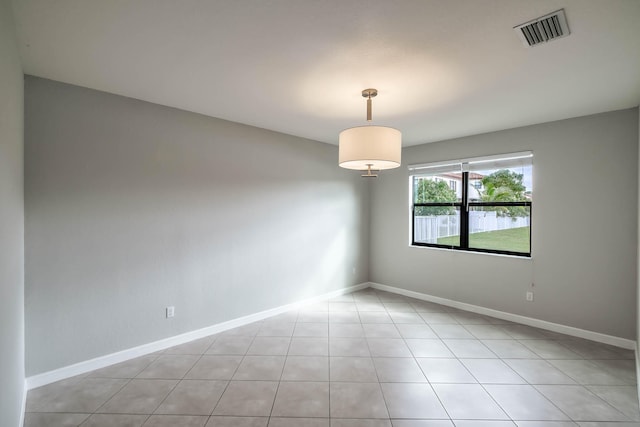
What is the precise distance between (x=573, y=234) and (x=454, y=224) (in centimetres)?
139

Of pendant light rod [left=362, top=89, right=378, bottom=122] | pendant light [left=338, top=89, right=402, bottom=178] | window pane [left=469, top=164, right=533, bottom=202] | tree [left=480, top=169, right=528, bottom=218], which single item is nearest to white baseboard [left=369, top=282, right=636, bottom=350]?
tree [left=480, top=169, right=528, bottom=218]

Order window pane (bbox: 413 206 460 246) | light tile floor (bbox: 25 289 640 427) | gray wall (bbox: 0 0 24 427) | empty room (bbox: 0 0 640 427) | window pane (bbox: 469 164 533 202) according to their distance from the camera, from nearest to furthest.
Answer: gray wall (bbox: 0 0 24 427) → empty room (bbox: 0 0 640 427) → light tile floor (bbox: 25 289 640 427) → window pane (bbox: 469 164 533 202) → window pane (bbox: 413 206 460 246)

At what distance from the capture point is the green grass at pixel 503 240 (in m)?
3.79

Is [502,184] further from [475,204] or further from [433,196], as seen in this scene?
[433,196]

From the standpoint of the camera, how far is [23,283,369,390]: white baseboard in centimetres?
237

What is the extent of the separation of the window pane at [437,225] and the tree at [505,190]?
0.50 meters

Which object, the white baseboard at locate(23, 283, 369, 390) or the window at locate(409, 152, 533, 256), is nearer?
the white baseboard at locate(23, 283, 369, 390)

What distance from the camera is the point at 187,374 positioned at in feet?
8.32

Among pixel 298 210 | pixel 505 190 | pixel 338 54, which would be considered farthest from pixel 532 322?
pixel 338 54

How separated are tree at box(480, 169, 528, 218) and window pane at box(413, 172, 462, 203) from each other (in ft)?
1.23

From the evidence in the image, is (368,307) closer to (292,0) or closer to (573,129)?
(573,129)

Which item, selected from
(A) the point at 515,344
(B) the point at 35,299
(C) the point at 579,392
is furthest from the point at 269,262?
(C) the point at 579,392

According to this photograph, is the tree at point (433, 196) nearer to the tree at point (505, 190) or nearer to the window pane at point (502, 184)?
the window pane at point (502, 184)

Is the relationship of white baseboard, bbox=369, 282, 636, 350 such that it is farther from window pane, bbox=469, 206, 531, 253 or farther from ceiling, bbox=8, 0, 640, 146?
ceiling, bbox=8, 0, 640, 146
